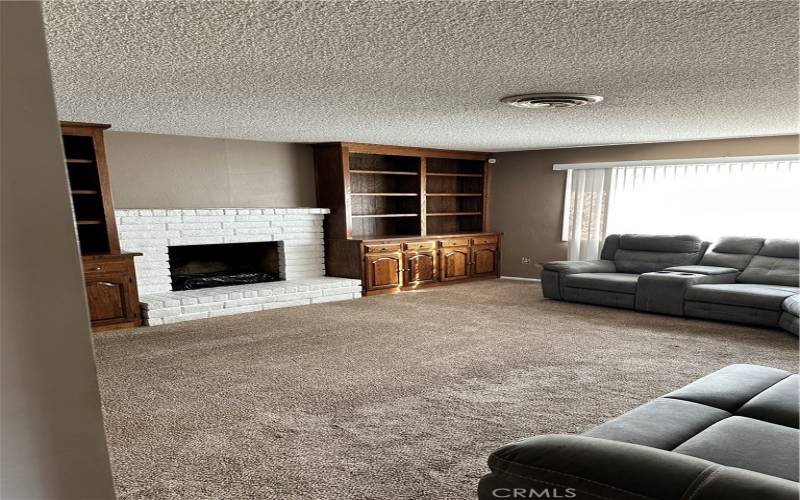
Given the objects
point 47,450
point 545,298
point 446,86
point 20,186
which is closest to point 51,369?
point 47,450

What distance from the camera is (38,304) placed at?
1.74ft

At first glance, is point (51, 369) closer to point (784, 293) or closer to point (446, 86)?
point (446, 86)

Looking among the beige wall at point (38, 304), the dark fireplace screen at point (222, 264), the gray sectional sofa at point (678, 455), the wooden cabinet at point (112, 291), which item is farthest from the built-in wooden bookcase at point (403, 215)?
the beige wall at point (38, 304)

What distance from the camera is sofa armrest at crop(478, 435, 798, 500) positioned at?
1.10m

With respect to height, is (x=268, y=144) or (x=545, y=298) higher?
(x=268, y=144)

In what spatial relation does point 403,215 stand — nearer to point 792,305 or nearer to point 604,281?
point 604,281

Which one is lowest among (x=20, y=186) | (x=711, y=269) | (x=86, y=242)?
(x=711, y=269)

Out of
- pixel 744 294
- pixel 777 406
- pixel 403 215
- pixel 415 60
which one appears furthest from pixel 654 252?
pixel 415 60

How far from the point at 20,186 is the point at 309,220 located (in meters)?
6.30

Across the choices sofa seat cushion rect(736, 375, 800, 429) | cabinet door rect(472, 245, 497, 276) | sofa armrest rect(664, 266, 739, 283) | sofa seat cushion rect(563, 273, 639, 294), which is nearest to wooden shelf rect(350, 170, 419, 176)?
cabinet door rect(472, 245, 497, 276)

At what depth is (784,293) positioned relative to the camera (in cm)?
470

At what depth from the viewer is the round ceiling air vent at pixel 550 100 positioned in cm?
351

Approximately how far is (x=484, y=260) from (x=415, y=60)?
5.67 meters

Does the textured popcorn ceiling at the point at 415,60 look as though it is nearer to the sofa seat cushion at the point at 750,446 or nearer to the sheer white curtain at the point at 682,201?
the sofa seat cushion at the point at 750,446
